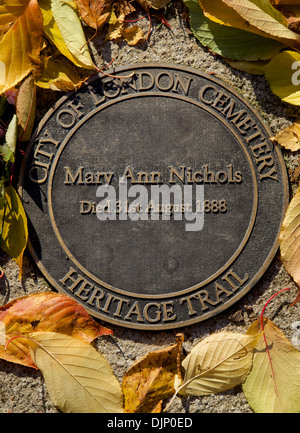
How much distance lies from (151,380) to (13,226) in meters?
1.00

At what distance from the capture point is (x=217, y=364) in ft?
6.15

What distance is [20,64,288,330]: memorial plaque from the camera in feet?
6.49

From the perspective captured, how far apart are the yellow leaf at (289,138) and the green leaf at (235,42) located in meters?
0.38

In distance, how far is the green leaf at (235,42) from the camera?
201cm

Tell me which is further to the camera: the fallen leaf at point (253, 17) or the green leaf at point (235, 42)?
the green leaf at point (235, 42)

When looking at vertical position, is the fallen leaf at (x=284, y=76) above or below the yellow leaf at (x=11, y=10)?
below

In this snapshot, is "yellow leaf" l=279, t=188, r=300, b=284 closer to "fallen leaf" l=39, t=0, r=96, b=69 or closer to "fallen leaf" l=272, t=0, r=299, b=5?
"fallen leaf" l=272, t=0, r=299, b=5

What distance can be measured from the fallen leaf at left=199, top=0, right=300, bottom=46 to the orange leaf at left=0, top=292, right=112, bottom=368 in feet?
5.06

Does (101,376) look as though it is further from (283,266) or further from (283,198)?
(283,198)

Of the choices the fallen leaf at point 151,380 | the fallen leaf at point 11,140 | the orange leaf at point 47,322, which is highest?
the fallen leaf at point 11,140

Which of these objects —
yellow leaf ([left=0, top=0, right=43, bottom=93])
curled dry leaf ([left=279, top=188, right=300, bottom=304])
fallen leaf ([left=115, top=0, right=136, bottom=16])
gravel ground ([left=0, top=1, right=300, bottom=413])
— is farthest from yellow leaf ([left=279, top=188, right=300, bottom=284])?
yellow leaf ([left=0, top=0, right=43, bottom=93])

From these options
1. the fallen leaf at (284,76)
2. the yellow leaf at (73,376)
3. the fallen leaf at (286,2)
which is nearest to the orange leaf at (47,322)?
the yellow leaf at (73,376)

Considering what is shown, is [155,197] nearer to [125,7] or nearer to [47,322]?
[47,322]

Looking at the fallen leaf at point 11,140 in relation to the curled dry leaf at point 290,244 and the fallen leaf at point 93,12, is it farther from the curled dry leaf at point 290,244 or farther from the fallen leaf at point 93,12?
the curled dry leaf at point 290,244
